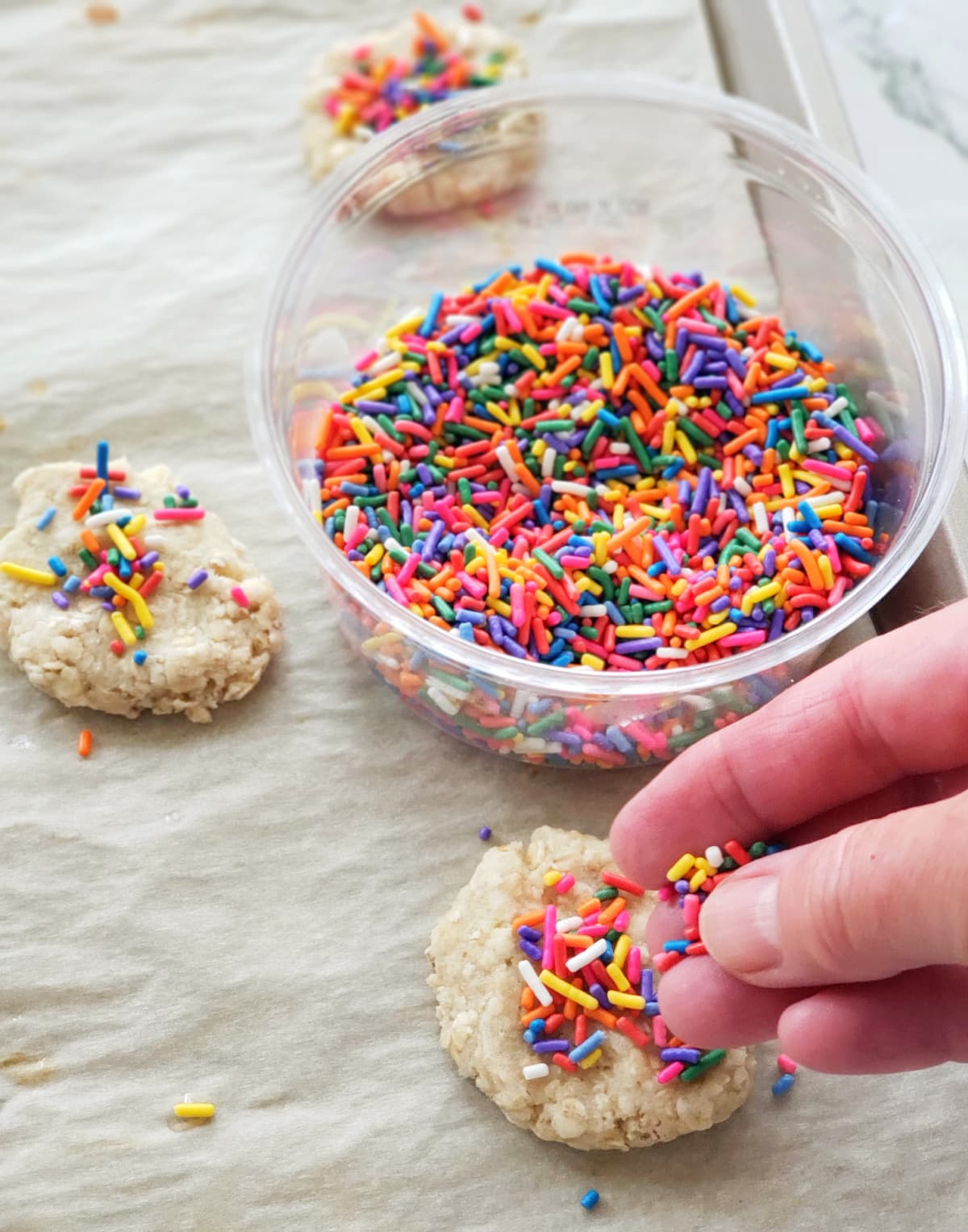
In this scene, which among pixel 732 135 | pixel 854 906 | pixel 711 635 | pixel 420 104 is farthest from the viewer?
pixel 420 104

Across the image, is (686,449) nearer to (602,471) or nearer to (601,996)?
(602,471)

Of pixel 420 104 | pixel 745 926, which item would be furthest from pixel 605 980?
pixel 420 104

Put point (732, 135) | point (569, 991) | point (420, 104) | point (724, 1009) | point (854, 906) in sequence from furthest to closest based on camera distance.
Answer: point (420, 104) < point (732, 135) < point (569, 991) < point (724, 1009) < point (854, 906)

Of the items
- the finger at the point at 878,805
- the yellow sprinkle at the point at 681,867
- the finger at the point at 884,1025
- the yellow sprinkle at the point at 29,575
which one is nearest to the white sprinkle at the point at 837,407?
the finger at the point at 878,805

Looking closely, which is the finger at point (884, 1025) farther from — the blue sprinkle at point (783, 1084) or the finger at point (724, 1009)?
the blue sprinkle at point (783, 1084)

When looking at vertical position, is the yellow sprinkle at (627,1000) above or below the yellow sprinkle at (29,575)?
below

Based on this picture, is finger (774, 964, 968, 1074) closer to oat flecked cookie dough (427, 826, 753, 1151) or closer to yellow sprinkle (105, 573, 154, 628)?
oat flecked cookie dough (427, 826, 753, 1151)

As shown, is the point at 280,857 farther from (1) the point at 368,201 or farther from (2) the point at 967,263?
(2) the point at 967,263

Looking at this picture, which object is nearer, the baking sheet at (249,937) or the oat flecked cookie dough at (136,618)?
the baking sheet at (249,937)
